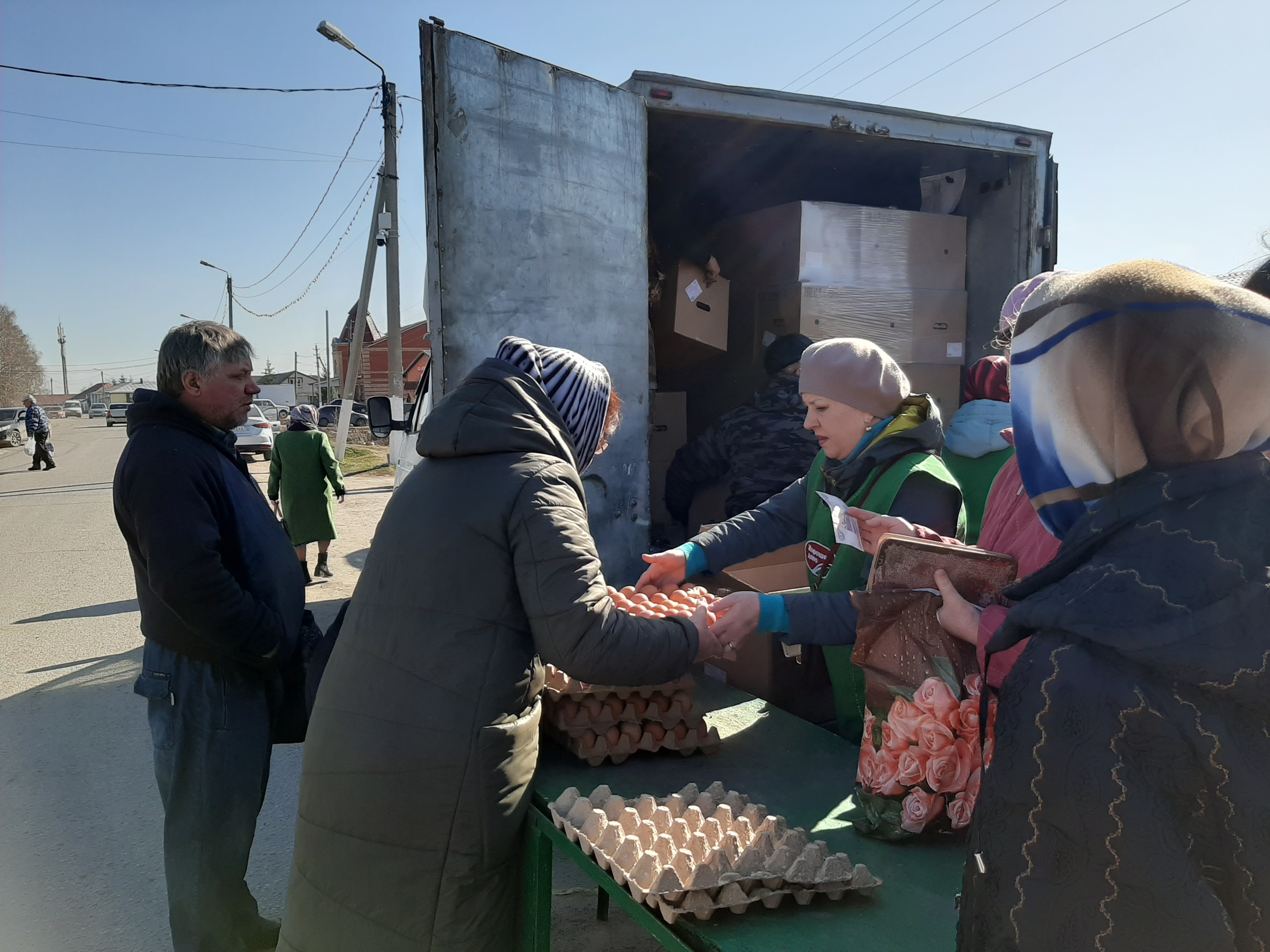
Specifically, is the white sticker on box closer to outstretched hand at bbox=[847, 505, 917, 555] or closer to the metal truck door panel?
outstretched hand at bbox=[847, 505, 917, 555]

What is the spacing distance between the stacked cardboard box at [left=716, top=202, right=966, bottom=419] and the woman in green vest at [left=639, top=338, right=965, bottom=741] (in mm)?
2519

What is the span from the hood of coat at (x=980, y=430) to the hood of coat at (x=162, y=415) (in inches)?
96.7

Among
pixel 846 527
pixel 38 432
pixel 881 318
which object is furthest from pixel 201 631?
pixel 38 432

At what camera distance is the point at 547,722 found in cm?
209

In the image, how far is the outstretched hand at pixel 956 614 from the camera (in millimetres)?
1425

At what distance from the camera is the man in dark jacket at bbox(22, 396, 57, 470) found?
20000mm

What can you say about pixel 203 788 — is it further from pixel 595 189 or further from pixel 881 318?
pixel 881 318

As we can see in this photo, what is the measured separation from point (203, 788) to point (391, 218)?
13.9 metres

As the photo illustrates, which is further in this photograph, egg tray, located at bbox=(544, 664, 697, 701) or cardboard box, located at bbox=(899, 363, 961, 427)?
cardboard box, located at bbox=(899, 363, 961, 427)

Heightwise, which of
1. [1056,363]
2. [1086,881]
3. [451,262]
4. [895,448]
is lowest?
[1086,881]

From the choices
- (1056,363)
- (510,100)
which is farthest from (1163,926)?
(510,100)

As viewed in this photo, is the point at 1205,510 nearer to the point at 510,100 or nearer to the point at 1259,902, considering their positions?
the point at 1259,902

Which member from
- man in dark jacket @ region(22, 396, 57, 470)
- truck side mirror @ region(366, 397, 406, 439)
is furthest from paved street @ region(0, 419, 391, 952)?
man in dark jacket @ region(22, 396, 57, 470)

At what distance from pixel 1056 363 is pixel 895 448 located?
116 cm
